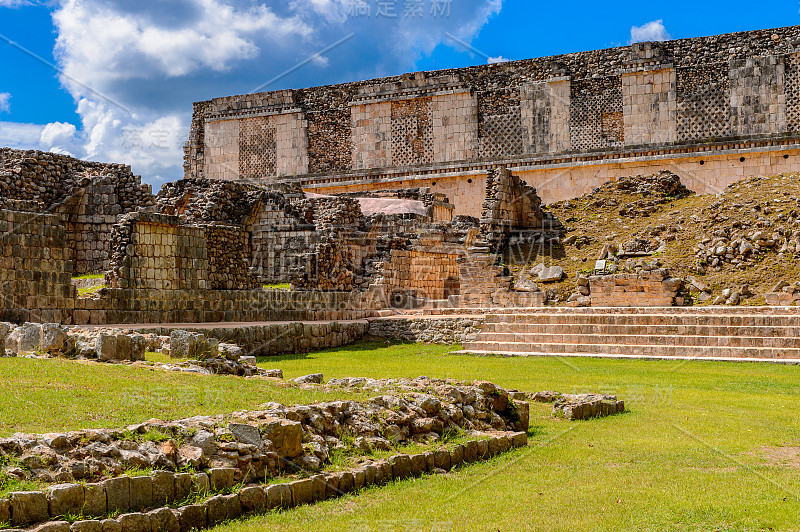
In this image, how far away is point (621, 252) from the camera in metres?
21.3

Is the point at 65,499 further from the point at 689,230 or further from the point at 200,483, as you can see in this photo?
the point at 689,230

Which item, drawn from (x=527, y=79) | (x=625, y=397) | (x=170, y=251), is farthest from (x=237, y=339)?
(x=527, y=79)

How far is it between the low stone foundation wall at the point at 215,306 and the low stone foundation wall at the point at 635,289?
6.28 metres

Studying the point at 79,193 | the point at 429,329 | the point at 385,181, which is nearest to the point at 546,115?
the point at 385,181

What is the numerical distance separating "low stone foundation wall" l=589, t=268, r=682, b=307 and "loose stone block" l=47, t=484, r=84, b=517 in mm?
16217

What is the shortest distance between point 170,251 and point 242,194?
29.6 ft

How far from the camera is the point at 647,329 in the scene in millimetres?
15922

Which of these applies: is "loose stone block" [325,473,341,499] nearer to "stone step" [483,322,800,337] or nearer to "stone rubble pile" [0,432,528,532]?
"stone rubble pile" [0,432,528,532]

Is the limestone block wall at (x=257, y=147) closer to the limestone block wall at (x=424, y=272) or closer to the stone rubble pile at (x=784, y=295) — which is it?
the limestone block wall at (x=424, y=272)

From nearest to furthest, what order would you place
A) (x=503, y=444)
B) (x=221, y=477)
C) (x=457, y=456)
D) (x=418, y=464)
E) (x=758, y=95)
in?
(x=221, y=477) → (x=418, y=464) → (x=457, y=456) → (x=503, y=444) → (x=758, y=95)

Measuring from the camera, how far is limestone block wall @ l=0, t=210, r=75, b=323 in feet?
44.9

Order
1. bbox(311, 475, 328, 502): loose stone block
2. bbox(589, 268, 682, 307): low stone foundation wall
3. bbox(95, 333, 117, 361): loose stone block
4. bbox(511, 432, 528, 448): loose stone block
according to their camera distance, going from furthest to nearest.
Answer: bbox(589, 268, 682, 307): low stone foundation wall
bbox(95, 333, 117, 361): loose stone block
bbox(511, 432, 528, 448): loose stone block
bbox(311, 475, 328, 502): loose stone block

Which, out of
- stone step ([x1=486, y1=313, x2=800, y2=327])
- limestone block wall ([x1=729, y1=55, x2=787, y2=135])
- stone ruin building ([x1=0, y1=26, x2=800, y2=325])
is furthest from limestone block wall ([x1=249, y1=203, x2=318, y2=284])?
limestone block wall ([x1=729, y1=55, x2=787, y2=135])

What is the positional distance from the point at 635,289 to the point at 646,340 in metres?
3.68
